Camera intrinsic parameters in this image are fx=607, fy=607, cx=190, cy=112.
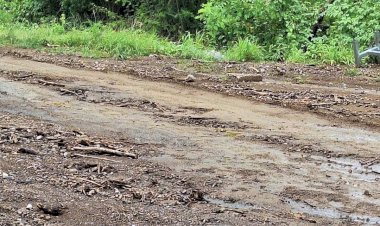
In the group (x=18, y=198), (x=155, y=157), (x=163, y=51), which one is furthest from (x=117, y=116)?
(x=163, y=51)

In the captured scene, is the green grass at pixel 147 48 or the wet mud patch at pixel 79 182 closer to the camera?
the wet mud patch at pixel 79 182

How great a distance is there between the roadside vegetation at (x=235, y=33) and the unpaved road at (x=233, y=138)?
10.4 feet

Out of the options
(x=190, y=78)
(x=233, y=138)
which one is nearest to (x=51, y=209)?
(x=233, y=138)

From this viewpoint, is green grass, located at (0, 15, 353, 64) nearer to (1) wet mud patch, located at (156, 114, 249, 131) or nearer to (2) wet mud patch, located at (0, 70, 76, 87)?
(2) wet mud patch, located at (0, 70, 76, 87)

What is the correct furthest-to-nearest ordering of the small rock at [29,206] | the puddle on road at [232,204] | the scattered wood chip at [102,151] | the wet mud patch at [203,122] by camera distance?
the wet mud patch at [203,122] < the scattered wood chip at [102,151] < the puddle on road at [232,204] < the small rock at [29,206]

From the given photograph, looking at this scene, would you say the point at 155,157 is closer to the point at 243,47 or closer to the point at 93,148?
the point at 93,148

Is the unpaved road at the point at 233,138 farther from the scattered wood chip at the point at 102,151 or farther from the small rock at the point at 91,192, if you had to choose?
the small rock at the point at 91,192

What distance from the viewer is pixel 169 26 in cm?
1728

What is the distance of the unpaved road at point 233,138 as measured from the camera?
15.4ft

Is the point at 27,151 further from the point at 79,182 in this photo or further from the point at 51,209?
the point at 51,209

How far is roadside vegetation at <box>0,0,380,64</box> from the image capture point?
42.6 ft

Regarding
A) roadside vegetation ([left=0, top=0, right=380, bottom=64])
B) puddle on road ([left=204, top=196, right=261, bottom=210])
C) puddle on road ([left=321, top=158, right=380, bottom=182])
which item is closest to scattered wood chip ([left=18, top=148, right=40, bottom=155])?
puddle on road ([left=204, top=196, right=261, bottom=210])

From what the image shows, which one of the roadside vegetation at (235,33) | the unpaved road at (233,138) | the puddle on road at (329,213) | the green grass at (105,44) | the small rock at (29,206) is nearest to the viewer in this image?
the small rock at (29,206)

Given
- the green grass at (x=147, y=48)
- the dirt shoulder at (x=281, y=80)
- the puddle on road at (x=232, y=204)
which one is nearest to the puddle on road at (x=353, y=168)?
the puddle on road at (x=232, y=204)
